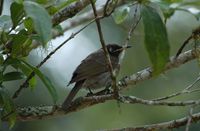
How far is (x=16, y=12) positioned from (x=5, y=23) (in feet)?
0.63

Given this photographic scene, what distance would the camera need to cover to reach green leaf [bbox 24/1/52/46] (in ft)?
7.55

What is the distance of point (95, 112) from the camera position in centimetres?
827

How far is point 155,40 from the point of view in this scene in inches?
95.3

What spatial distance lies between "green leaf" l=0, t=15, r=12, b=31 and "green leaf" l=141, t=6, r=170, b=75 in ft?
2.75

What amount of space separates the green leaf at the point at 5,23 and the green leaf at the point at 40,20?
0.70 m

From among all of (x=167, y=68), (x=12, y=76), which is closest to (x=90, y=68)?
(x=167, y=68)

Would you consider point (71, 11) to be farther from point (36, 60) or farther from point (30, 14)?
point (36, 60)

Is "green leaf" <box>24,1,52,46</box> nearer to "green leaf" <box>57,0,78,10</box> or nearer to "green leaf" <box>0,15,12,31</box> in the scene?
"green leaf" <box>0,15,12,31</box>

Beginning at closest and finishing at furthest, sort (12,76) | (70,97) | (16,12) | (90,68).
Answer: (16,12) < (12,76) < (70,97) < (90,68)

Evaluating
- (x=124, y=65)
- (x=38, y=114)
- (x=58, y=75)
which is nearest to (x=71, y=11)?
(x=38, y=114)

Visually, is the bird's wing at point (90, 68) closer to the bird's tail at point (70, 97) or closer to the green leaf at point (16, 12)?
the bird's tail at point (70, 97)

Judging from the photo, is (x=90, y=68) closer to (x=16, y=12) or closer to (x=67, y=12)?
(x=67, y=12)

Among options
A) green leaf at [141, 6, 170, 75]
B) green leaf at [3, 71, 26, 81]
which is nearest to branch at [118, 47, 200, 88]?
green leaf at [3, 71, 26, 81]

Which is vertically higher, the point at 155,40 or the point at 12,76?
the point at 155,40
